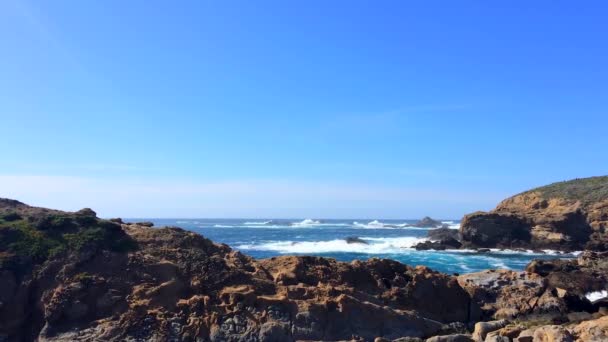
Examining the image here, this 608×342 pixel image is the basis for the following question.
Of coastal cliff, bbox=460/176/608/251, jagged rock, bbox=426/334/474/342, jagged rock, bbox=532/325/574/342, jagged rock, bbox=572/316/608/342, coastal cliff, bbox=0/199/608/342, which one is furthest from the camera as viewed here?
coastal cliff, bbox=460/176/608/251

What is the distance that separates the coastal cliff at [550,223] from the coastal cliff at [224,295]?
38802 mm

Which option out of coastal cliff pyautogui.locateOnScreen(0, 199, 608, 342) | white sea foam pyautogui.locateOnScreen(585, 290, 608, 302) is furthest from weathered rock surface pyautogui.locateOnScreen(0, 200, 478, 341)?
white sea foam pyautogui.locateOnScreen(585, 290, 608, 302)

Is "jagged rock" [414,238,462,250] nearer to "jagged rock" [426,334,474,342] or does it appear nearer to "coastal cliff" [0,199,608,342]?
"coastal cliff" [0,199,608,342]

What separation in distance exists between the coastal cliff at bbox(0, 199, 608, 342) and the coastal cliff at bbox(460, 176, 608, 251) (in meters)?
38.8

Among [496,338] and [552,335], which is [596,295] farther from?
[552,335]

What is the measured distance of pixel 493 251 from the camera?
59344 millimetres

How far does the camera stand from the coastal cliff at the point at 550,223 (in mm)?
58344

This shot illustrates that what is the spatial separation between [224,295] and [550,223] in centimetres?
5369

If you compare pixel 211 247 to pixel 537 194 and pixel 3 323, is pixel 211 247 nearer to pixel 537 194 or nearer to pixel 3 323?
pixel 3 323

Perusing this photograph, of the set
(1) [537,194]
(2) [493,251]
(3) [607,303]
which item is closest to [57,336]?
(3) [607,303]

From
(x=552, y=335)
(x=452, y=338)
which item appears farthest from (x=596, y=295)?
(x=552, y=335)

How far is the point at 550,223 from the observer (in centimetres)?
6078

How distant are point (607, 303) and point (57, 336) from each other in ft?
74.5

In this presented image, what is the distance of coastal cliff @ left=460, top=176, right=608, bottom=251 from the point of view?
2297 inches
